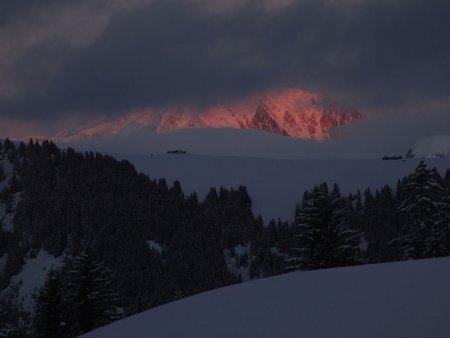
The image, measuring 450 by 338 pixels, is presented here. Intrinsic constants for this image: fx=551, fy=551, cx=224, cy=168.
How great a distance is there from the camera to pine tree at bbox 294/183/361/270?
96.2ft

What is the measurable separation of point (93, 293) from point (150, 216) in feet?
220

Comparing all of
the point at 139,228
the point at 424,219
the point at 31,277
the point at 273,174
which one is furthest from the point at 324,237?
the point at 273,174

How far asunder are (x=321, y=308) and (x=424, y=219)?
2006cm

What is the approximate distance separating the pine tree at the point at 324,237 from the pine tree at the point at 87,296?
11.3m

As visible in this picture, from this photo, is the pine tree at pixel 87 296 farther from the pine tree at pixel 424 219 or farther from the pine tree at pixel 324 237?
the pine tree at pixel 424 219

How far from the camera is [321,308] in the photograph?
11266 millimetres

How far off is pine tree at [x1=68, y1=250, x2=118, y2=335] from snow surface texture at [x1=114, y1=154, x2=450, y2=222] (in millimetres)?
75059

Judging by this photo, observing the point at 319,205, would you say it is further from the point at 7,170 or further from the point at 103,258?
the point at 7,170

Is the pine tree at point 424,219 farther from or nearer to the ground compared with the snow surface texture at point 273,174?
nearer to the ground

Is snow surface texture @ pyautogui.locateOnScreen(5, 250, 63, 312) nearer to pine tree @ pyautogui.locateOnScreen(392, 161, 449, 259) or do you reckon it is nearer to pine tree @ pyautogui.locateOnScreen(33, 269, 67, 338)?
pine tree @ pyautogui.locateOnScreen(33, 269, 67, 338)

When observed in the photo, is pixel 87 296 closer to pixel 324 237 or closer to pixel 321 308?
pixel 324 237

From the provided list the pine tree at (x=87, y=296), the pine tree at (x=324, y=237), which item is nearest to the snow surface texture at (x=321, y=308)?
the pine tree at (x=324, y=237)

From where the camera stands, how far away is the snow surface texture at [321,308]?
984 cm

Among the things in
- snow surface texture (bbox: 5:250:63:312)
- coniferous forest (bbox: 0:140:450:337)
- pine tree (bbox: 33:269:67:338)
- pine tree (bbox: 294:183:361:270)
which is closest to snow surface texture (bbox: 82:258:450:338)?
pine tree (bbox: 294:183:361:270)
